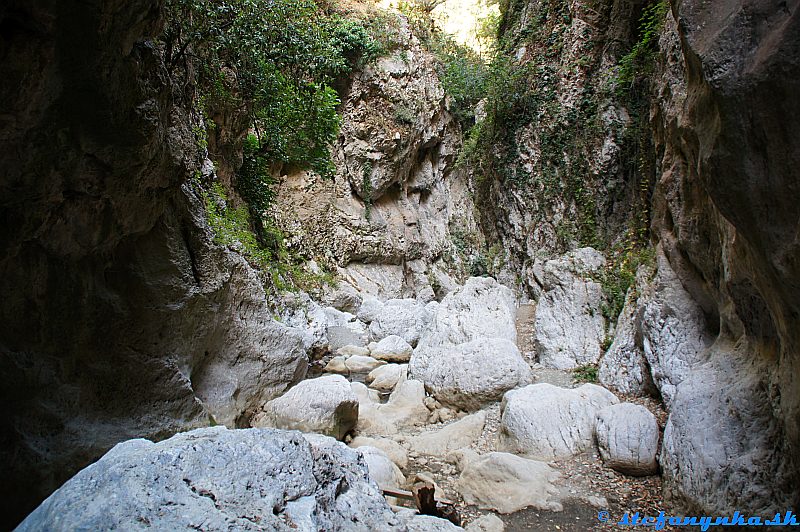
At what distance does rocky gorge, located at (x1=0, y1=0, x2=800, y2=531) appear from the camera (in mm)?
2238

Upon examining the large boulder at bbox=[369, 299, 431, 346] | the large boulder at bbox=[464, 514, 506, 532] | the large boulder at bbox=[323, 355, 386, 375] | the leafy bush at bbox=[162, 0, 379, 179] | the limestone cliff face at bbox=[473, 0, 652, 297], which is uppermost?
the limestone cliff face at bbox=[473, 0, 652, 297]

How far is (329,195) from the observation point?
16672 millimetres

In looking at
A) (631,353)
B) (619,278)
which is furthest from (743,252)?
(619,278)

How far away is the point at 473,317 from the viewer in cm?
792

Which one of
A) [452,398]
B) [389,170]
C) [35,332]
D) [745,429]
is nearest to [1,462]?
[35,332]

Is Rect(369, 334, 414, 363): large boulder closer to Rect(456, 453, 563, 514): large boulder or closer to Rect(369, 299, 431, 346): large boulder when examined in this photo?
Rect(369, 299, 431, 346): large boulder

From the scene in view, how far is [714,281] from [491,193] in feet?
32.5

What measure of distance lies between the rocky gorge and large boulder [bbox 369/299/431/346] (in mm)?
1324

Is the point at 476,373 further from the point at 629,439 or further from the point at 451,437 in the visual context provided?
the point at 629,439

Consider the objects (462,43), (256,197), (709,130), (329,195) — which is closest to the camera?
(709,130)

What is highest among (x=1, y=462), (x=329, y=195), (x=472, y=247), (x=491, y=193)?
(x=491, y=193)

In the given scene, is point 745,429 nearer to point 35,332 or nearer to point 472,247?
point 35,332

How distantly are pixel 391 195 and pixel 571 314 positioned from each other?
12730mm

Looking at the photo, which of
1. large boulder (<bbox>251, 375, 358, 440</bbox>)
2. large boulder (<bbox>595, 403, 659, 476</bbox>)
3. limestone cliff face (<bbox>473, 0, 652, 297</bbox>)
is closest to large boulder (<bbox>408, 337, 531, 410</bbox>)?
large boulder (<bbox>251, 375, 358, 440</bbox>)
